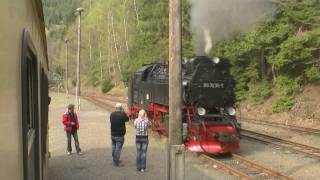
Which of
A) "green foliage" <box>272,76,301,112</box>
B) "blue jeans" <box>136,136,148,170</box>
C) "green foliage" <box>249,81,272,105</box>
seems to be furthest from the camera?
"green foliage" <box>249,81,272,105</box>

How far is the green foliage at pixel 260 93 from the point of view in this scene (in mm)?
30625

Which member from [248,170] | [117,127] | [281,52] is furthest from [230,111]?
[281,52]

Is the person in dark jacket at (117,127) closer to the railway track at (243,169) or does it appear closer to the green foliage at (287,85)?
the railway track at (243,169)

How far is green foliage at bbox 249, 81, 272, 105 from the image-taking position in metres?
30.6

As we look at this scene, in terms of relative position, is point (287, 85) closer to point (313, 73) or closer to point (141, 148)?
point (313, 73)

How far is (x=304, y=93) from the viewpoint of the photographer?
27.5 meters

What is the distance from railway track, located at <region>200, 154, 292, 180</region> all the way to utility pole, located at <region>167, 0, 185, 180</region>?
250cm

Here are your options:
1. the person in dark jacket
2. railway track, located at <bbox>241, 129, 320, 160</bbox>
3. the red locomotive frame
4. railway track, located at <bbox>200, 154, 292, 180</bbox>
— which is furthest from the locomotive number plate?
the person in dark jacket

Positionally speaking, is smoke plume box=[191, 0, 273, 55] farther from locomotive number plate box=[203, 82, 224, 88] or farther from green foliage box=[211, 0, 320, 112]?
green foliage box=[211, 0, 320, 112]

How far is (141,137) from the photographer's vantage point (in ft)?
40.9

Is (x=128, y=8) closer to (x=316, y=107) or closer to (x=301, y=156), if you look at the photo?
(x=316, y=107)

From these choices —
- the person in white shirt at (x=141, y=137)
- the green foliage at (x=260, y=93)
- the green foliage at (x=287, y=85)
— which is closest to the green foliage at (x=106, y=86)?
the green foliage at (x=260, y=93)

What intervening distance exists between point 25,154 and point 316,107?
24.4 metres

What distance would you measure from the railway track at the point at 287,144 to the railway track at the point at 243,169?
6.92 ft
